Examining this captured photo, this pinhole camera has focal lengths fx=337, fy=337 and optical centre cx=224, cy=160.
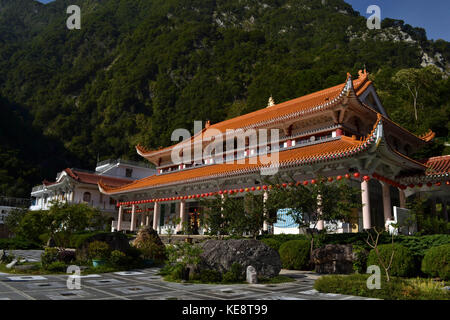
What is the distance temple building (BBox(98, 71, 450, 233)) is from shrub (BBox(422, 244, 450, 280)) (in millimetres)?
3667

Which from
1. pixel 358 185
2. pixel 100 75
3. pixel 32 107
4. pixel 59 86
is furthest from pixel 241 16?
pixel 358 185

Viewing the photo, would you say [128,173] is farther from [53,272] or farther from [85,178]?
[53,272]

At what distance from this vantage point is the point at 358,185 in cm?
1872

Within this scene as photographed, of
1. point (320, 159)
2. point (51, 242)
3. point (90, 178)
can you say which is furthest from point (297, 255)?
point (90, 178)

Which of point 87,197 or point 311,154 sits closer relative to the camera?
point 311,154

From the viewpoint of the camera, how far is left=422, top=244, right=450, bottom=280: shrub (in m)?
10.6

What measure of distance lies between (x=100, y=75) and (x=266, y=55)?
52.0m

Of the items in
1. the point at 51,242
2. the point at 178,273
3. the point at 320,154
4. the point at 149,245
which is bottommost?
the point at 178,273

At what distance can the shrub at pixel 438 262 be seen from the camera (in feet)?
34.7

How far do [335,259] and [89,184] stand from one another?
34415mm

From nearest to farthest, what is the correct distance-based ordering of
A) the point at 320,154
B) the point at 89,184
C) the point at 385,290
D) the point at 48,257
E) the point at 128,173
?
the point at 385,290 → the point at 48,257 → the point at 320,154 → the point at 89,184 → the point at 128,173

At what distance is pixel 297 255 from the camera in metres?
14.2
